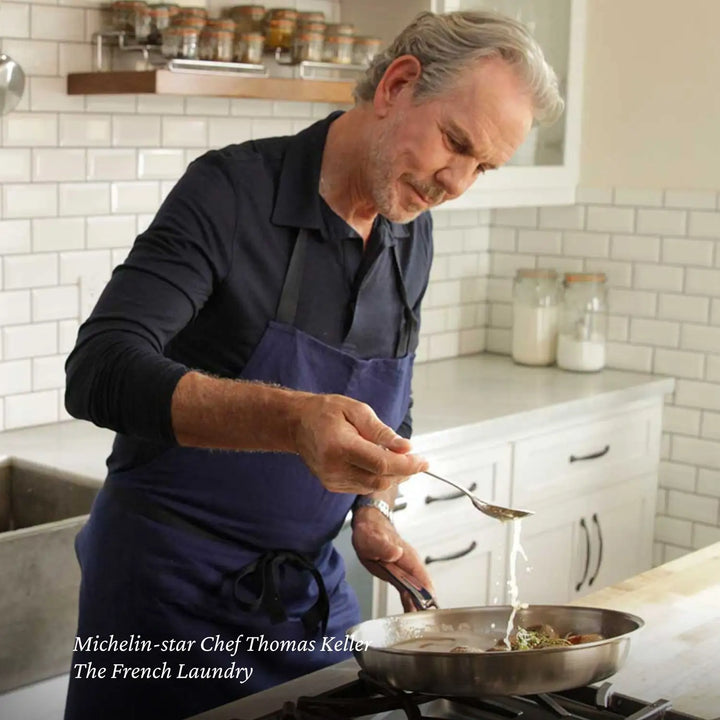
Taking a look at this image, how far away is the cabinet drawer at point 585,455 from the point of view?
3535 millimetres

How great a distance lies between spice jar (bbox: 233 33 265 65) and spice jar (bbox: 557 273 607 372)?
1.42 meters

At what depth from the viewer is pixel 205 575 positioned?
193 cm

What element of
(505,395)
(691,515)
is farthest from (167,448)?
(691,515)

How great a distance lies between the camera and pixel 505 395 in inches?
145

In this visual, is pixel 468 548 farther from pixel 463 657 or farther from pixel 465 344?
pixel 463 657

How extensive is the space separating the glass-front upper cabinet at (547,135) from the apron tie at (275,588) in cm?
190

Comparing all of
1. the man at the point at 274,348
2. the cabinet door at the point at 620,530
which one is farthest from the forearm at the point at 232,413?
the cabinet door at the point at 620,530

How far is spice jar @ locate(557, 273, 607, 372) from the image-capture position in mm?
4047

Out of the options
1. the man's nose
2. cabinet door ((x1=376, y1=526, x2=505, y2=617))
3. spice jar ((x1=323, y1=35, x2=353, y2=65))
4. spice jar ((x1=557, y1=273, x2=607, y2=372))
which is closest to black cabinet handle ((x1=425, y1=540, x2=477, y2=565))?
cabinet door ((x1=376, y1=526, x2=505, y2=617))

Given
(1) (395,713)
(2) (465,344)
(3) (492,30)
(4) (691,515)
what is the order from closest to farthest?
(1) (395,713)
(3) (492,30)
(4) (691,515)
(2) (465,344)

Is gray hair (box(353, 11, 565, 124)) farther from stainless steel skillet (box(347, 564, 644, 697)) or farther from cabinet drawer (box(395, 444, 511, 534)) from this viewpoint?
cabinet drawer (box(395, 444, 511, 534))

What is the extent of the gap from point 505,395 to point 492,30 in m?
1.96

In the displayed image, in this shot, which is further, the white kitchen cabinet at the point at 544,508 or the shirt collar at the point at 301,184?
the white kitchen cabinet at the point at 544,508

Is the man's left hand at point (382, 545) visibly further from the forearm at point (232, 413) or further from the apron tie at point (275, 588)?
the forearm at point (232, 413)
